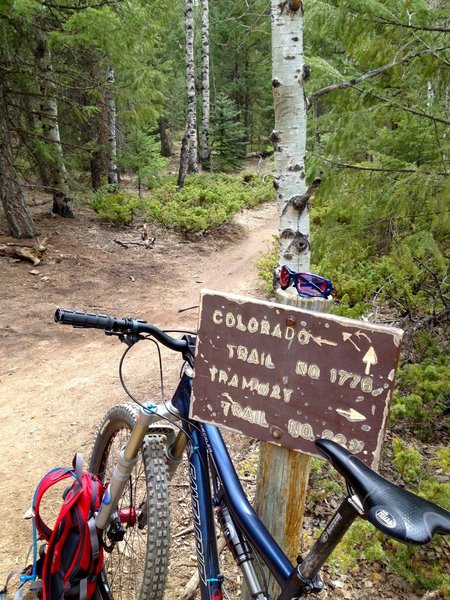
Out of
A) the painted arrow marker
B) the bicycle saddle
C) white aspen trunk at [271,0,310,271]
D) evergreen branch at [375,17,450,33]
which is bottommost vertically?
the bicycle saddle

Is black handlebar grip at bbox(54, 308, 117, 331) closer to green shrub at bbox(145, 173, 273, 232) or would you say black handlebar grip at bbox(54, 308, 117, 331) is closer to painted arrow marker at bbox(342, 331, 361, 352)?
painted arrow marker at bbox(342, 331, 361, 352)

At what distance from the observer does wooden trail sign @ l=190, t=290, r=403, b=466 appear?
1413mm

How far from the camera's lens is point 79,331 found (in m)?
6.54

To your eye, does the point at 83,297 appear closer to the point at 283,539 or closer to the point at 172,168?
the point at 283,539

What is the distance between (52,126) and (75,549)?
10.2m

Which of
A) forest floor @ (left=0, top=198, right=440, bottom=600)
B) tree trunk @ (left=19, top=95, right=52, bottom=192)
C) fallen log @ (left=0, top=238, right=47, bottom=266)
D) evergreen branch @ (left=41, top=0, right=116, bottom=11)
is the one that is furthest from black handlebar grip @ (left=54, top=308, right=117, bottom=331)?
tree trunk @ (left=19, top=95, right=52, bottom=192)

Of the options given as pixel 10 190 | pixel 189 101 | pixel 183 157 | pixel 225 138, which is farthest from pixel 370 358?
pixel 225 138

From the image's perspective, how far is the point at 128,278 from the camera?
877 centimetres

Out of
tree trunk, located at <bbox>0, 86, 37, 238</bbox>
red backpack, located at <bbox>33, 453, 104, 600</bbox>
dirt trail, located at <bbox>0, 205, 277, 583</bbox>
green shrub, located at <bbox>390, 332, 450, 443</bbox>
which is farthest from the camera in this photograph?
tree trunk, located at <bbox>0, 86, 37, 238</bbox>

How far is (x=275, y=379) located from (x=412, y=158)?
3.79 meters

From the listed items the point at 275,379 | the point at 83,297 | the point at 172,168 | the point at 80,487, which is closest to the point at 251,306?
the point at 275,379

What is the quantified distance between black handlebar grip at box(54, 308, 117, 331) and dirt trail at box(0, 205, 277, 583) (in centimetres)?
207

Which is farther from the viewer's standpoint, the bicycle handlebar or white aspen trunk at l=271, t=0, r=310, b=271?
white aspen trunk at l=271, t=0, r=310, b=271

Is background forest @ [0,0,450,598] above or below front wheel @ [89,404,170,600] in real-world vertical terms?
above
